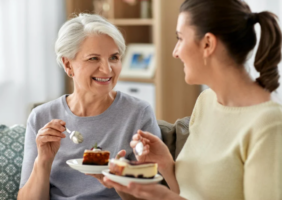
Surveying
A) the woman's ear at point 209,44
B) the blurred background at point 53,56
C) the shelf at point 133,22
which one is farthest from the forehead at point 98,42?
the shelf at point 133,22

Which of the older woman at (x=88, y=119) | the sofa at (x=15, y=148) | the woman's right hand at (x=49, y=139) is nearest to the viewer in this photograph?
the woman's right hand at (x=49, y=139)

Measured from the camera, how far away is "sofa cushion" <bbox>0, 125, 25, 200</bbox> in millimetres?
1984

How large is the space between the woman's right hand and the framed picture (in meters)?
2.48

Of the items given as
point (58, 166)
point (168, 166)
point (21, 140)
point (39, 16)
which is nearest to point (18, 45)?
point (39, 16)

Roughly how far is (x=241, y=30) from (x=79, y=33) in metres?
0.77

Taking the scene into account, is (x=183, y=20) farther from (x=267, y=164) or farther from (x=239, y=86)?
(x=267, y=164)

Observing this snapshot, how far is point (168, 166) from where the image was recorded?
1598 millimetres

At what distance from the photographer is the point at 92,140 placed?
1.88 m

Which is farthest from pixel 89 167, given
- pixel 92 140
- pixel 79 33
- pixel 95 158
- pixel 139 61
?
pixel 139 61

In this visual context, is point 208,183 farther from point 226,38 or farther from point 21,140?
point 21,140

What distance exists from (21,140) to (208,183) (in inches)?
40.9

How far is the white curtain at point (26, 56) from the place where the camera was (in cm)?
407

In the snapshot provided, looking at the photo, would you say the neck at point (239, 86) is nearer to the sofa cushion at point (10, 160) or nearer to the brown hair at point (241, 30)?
the brown hair at point (241, 30)

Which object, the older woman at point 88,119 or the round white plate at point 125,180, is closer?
the round white plate at point 125,180
